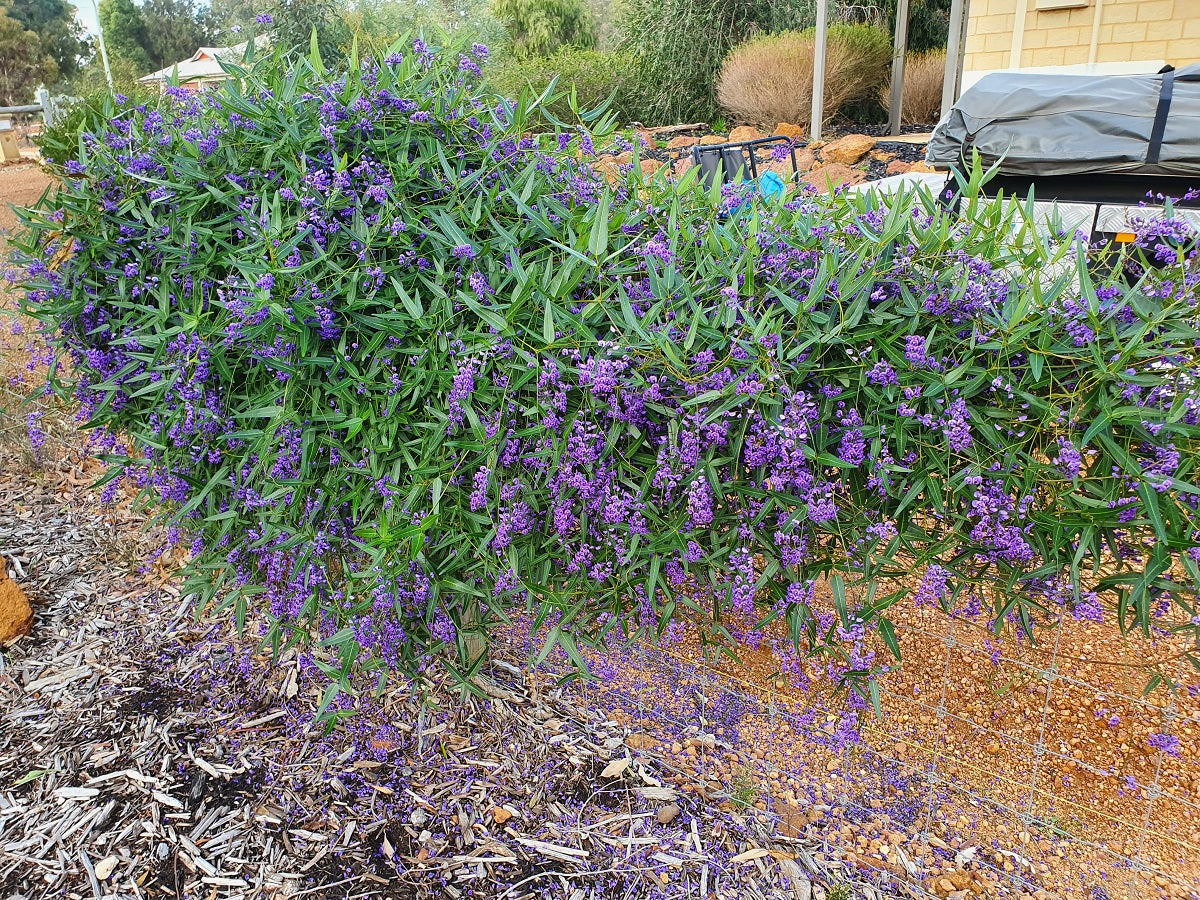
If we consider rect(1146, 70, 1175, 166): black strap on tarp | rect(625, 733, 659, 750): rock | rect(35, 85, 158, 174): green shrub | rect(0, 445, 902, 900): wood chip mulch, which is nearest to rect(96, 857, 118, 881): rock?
rect(0, 445, 902, 900): wood chip mulch

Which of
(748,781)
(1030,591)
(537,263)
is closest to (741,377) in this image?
(537,263)

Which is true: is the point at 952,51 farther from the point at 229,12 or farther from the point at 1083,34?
the point at 229,12

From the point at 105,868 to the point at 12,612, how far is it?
4.17 feet

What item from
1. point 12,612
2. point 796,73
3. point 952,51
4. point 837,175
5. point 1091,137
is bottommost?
point 12,612

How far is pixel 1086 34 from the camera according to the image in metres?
9.30

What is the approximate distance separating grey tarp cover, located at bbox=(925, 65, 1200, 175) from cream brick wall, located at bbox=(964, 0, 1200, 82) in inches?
224

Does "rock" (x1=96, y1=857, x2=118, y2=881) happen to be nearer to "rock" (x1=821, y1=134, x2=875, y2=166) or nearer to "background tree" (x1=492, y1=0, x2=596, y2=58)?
"rock" (x1=821, y1=134, x2=875, y2=166)

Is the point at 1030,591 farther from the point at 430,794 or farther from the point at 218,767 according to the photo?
the point at 218,767

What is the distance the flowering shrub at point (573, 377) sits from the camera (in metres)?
1.54

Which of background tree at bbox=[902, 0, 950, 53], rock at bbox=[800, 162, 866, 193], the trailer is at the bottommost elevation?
rock at bbox=[800, 162, 866, 193]

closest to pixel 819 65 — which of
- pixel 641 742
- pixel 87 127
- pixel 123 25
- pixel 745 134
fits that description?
pixel 745 134

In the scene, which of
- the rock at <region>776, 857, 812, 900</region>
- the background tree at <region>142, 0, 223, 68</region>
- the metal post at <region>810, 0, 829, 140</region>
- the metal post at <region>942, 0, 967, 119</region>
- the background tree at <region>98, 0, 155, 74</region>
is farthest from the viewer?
the background tree at <region>142, 0, 223, 68</region>

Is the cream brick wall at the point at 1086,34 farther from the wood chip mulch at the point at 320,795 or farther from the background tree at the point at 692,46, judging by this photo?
the wood chip mulch at the point at 320,795

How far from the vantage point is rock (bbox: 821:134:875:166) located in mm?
10195
